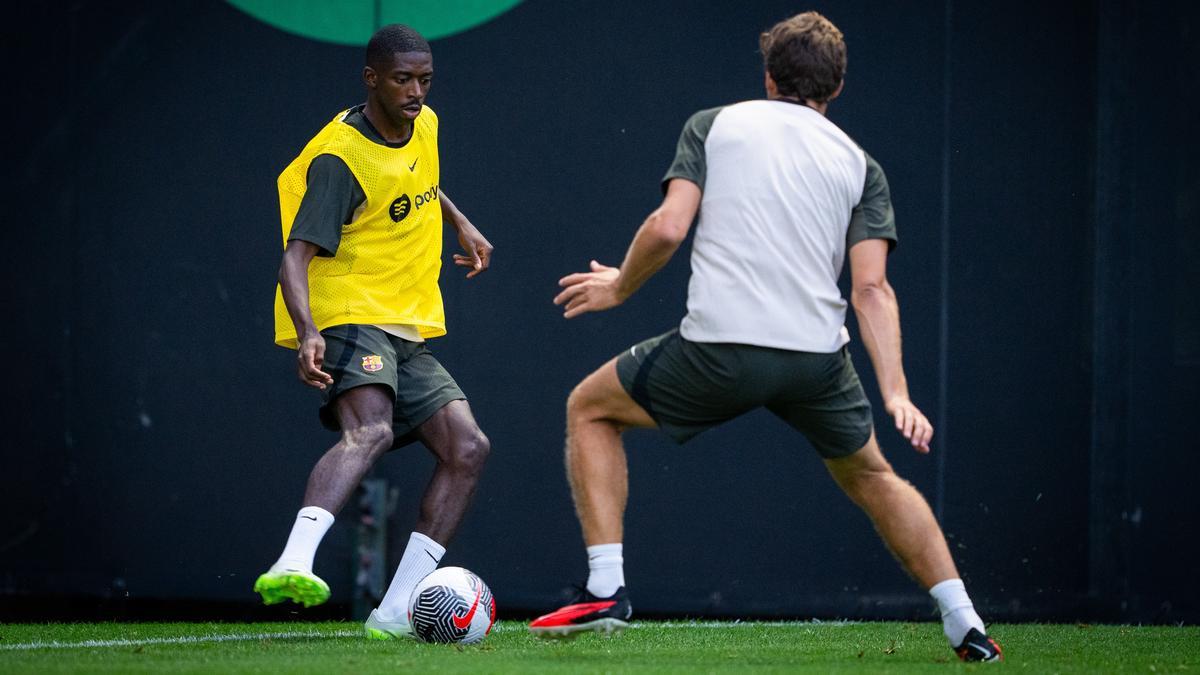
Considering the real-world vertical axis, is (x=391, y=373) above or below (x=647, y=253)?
below

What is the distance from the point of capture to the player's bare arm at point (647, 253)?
13.8 ft

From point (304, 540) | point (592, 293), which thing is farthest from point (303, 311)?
point (592, 293)

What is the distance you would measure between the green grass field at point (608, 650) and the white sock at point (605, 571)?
22 centimetres

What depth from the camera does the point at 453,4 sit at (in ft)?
21.9

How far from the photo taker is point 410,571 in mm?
5324

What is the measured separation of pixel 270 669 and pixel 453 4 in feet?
11.1

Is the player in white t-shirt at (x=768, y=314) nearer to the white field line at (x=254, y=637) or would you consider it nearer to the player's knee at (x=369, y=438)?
the player's knee at (x=369, y=438)

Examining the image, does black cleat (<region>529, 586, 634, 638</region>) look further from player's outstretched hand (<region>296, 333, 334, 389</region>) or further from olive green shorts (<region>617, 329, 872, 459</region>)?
player's outstretched hand (<region>296, 333, 334, 389</region>)

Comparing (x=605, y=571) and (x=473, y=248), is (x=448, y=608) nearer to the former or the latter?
(x=605, y=571)

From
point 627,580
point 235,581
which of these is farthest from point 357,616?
point 627,580

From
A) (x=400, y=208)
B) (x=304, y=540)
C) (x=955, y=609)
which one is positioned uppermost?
(x=400, y=208)

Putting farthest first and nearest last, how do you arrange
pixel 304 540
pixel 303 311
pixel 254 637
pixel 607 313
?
1. pixel 607 313
2. pixel 254 637
3. pixel 303 311
4. pixel 304 540

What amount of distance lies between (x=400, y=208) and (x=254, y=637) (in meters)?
1.66

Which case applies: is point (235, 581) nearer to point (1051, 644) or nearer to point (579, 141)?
point (579, 141)
